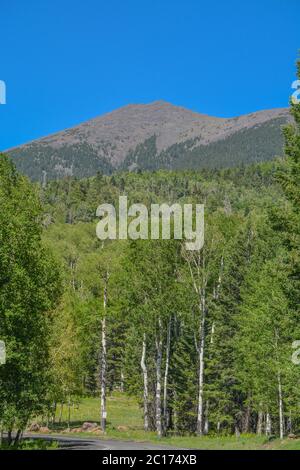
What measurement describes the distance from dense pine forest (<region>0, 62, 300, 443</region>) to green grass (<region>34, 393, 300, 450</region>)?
1879 millimetres

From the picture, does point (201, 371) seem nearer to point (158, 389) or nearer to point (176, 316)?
point (158, 389)

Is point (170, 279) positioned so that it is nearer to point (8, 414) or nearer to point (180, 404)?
point (180, 404)

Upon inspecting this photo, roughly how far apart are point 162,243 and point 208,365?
10.4 meters

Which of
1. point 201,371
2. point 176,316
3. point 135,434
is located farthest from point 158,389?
point 176,316

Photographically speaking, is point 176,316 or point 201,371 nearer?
point 201,371

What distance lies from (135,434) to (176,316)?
10071 millimetres

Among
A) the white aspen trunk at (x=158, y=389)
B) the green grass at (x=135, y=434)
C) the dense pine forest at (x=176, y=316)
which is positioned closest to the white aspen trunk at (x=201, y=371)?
the dense pine forest at (x=176, y=316)

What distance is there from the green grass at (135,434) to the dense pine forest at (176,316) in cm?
188

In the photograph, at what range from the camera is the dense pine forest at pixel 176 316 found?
27.5 meters

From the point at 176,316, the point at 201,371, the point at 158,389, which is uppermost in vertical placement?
the point at 176,316

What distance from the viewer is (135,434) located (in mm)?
45156

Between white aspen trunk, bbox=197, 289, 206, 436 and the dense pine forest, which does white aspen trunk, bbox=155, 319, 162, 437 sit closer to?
the dense pine forest
